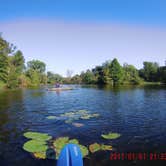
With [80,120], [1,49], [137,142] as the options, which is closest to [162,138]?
[137,142]

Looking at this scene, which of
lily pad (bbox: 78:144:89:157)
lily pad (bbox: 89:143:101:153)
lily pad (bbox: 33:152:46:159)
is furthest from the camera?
lily pad (bbox: 89:143:101:153)

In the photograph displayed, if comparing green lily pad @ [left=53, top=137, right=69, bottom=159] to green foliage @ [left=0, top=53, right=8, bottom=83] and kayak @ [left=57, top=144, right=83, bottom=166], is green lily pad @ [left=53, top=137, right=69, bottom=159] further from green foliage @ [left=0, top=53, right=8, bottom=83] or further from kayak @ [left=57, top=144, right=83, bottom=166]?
green foliage @ [left=0, top=53, right=8, bottom=83]

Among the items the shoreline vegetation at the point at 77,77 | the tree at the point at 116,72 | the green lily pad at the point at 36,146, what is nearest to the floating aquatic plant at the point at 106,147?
the green lily pad at the point at 36,146

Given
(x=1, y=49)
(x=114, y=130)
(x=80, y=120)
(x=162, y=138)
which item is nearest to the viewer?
(x=162, y=138)

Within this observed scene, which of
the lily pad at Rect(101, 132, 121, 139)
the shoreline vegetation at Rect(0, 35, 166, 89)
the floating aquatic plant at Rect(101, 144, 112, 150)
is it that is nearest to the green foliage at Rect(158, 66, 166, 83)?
the shoreline vegetation at Rect(0, 35, 166, 89)

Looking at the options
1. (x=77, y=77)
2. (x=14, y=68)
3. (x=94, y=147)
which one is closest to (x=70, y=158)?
(x=94, y=147)

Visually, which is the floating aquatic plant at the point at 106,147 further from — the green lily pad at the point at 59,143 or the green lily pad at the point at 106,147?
the green lily pad at the point at 59,143

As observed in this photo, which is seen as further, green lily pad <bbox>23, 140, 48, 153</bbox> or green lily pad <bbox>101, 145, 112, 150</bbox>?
green lily pad <bbox>101, 145, 112, 150</bbox>

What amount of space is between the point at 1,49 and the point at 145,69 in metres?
98.4

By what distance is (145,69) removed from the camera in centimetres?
12269

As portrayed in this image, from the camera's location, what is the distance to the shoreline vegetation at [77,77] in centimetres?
6220

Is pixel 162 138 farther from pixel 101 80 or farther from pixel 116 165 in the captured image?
pixel 101 80

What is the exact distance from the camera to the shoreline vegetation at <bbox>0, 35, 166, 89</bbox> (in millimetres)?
62200

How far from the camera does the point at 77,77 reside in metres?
150
